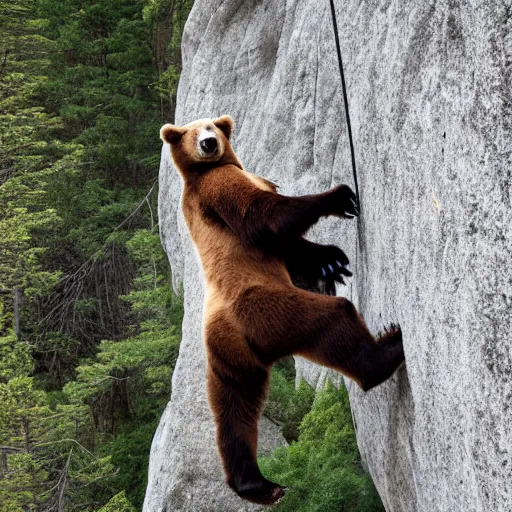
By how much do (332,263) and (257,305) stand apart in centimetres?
74

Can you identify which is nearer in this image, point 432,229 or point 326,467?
point 432,229

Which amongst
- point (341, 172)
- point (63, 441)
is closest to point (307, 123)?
point (341, 172)

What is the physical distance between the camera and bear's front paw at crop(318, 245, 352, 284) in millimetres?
4562

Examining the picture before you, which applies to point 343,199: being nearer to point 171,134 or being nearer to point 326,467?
point 171,134

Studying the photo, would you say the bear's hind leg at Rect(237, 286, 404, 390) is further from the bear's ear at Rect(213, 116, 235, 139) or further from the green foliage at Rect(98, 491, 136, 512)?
the green foliage at Rect(98, 491, 136, 512)

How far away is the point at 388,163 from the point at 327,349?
96cm

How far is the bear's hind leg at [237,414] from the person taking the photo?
4.17 m

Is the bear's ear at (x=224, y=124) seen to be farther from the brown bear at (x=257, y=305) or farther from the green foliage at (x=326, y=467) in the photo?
the green foliage at (x=326, y=467)

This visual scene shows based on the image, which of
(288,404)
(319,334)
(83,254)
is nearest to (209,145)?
(319,334)

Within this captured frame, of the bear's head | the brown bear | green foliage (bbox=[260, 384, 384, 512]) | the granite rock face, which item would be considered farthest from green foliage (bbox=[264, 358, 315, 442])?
the bear's head

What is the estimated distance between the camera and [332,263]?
181 inches

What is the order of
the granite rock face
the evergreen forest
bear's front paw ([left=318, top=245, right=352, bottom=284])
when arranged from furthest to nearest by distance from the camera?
the evergreen forest → bear's front paw ([left=318, top=245, right=352, bottom=284]) → the granite rock face

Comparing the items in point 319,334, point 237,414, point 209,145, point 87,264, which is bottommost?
point 237,414

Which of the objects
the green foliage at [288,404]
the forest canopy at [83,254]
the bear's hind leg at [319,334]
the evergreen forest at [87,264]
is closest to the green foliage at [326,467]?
the evergreen forest at [87,264]
